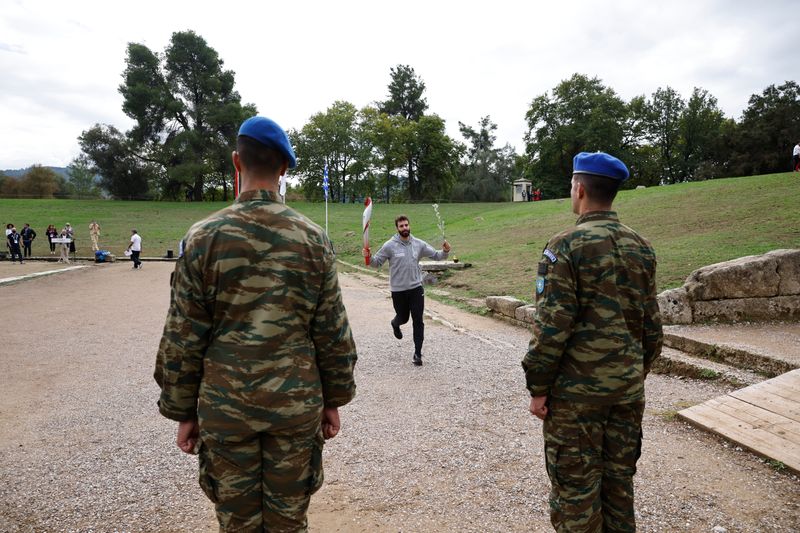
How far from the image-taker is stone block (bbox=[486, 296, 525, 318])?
34.2ft

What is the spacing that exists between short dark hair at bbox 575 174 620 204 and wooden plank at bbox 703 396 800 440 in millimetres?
3278

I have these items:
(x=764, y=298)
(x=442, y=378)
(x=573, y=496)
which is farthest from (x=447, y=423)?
(x=764, y=298)

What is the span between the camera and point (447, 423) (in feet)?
16.4

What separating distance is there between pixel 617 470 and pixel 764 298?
25.5 feet

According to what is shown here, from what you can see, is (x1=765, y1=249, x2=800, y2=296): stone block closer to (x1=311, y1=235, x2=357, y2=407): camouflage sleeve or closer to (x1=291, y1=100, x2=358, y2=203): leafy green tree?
(x1=311, y1=235, x2=357, y2=407): camouflage sleeve

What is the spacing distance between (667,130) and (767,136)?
18.0 meters

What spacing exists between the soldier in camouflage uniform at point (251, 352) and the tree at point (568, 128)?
5922 cm

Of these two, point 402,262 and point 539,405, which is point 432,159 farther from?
point 539,405

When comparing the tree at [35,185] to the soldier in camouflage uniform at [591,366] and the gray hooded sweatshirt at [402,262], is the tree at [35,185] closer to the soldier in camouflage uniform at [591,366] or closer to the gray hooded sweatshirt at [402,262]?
the gray hooded sweatshirt at [402,262]

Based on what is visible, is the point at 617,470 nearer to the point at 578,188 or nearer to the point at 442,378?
the point at 578,188

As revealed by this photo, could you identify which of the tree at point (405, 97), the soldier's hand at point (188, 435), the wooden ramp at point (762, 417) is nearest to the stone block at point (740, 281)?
the wooden ramp at point (762, 417)

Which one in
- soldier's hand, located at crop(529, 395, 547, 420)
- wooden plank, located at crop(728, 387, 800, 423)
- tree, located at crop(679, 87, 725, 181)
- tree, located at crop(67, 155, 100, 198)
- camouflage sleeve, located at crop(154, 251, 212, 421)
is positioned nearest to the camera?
camouflage sleeve, located at crop(154, 251, 212, 421)

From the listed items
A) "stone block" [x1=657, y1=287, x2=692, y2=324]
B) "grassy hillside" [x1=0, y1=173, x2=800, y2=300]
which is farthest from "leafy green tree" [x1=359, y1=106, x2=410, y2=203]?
"stone block" [x1=657, y1=287, x2=692, y2=324]

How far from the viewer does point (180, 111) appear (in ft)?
181
